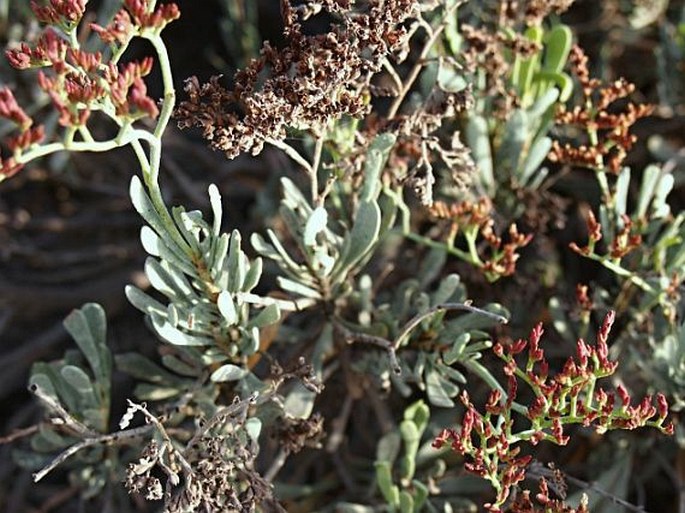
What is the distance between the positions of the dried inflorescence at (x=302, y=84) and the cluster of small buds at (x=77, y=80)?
0.38 feet

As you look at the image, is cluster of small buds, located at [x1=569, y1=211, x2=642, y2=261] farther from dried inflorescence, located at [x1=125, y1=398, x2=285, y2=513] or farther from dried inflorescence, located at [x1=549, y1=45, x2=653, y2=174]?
dried inflorescence, located at [x1=125, y1=398, x2=285, y2=513]

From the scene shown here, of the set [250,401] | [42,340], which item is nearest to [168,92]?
[250,401]

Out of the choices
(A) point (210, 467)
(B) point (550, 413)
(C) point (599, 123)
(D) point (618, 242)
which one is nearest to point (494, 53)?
(C) point (599, 123)

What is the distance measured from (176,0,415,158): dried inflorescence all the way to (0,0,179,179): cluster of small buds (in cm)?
12

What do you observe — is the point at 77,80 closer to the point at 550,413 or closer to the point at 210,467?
the point at 210,467

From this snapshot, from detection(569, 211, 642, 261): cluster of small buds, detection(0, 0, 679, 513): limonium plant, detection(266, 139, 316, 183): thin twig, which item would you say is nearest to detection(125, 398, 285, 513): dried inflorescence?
detection(0, 0, 679, 513): limonium plant

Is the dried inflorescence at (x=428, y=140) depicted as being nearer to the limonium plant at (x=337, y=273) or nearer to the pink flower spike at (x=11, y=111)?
the limonium plant at (x=337, y=273)

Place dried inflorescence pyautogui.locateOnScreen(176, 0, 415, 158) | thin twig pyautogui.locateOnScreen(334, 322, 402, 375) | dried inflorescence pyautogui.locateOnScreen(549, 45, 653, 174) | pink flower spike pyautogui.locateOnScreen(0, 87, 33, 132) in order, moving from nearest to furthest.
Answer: pink flower spike pyautogui.locateOnScreen(0, 87, 33, 132) < dried inflorescence pyautogui.locateOnScreen(176, 0, 415, 158) < thin twig pyautogui.locateOnScreen(334, 322, 402, 375) < dried inflorescence pyautogui.locateOnScreen(549, 45, 653, 174)

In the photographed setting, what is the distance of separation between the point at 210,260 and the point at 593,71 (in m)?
1.26

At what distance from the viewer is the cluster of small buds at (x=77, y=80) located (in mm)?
1088

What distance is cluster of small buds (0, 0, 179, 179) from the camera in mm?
1088

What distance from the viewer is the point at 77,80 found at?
1.15 meters

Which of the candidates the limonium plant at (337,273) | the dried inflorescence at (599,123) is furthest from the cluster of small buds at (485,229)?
the dried inflorescence at (599,123)

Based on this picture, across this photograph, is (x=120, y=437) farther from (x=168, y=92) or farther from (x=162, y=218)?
(x=168, y=92)
